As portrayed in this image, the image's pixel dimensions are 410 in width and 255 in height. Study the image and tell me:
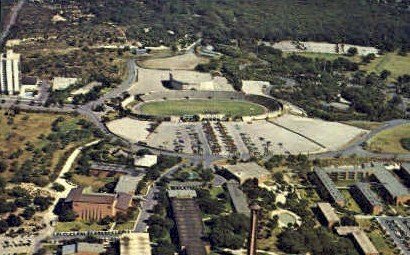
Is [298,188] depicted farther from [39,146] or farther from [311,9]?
[311,9]

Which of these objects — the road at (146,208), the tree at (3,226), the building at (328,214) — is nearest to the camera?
the tree at (3,226)

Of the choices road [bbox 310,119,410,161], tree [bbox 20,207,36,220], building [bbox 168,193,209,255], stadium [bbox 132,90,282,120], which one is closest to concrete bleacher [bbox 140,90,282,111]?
stadium [bbox 132,90,282,120]

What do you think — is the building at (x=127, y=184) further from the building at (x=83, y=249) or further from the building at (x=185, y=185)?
the building at (x=83, y=249)

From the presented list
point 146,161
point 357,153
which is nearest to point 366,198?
point 357,153

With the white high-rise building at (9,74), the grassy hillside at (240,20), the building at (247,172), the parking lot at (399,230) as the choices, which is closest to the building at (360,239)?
the parking lot at (399,230)

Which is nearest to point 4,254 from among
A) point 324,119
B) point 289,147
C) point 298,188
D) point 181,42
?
point 298,188
